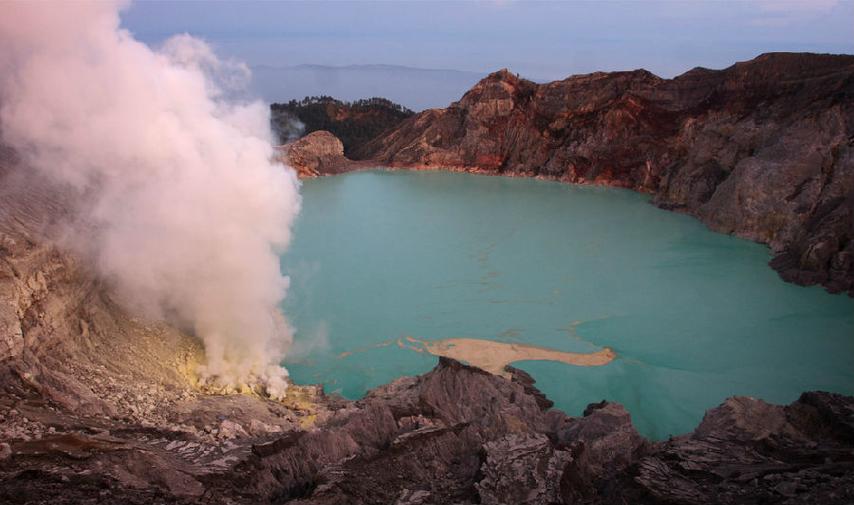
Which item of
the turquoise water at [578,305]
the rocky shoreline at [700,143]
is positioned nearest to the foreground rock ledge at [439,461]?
the turquoise water at [578,305]

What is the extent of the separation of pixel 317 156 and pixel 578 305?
24.8m

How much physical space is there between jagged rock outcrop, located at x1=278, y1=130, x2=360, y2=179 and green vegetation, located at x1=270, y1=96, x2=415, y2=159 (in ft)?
15.0

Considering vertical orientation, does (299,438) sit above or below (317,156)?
below

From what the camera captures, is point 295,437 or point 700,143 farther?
point 700,143

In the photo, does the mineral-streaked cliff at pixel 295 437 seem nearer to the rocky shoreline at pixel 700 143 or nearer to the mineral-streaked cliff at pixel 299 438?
the mineral-streaked cliff at pixel 299 438

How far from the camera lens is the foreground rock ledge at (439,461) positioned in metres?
5.27

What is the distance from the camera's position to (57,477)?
16.4 ft

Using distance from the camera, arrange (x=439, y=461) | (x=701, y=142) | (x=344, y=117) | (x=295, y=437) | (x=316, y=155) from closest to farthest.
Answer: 1. (x=439, y=461)
2. (x=295, y=437)
3. (x=701, y=142)
4. (x=316, y=155)
5. (x=344, y=117)

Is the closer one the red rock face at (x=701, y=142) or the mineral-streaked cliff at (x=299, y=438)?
the mineral-streaked cliff at (x=299, y=438)

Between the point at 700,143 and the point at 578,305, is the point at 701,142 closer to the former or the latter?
the point at 700,143

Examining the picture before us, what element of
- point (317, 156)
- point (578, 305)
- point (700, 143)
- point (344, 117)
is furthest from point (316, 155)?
point (578, 305)

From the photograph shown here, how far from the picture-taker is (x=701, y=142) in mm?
27594

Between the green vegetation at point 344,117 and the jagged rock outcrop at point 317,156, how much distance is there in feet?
15.0

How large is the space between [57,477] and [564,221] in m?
21.2
